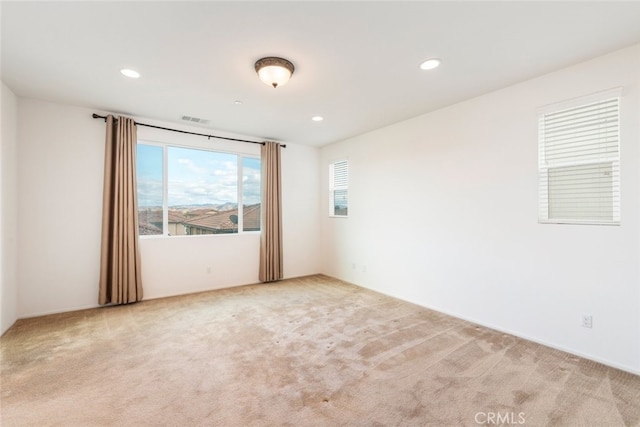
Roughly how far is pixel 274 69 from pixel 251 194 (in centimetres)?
307

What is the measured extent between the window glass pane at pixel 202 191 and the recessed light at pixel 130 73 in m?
1.73

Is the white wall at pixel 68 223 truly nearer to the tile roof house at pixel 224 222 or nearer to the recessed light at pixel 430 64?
the tile roof house at pixel 224 222

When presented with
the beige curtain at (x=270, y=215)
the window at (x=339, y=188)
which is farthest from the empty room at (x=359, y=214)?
the window at (x=339, y=188)

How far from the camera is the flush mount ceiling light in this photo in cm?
253

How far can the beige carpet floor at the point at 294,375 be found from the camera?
1.86 meters

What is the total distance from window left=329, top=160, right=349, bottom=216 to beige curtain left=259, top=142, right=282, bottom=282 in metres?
1.10

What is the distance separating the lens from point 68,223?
3793 mm

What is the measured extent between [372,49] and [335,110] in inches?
58.6

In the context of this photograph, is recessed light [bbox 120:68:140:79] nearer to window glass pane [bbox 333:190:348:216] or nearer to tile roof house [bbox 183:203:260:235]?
tile roof house [bbox 183:203:260:235]

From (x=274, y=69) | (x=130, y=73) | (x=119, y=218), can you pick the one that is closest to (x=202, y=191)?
(x=119, y=218)

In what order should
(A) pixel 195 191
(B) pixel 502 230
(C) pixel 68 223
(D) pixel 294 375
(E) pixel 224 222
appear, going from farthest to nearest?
(E) pixel 224 222
(A) pixel 195 191
(C) pixel 68 223
(B) pixel 502 230
(D) pixel 294 375

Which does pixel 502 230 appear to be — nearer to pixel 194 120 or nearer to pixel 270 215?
pixel 270 215

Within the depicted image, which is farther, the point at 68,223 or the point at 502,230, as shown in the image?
the point at 68,223

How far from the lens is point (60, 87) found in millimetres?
3195
